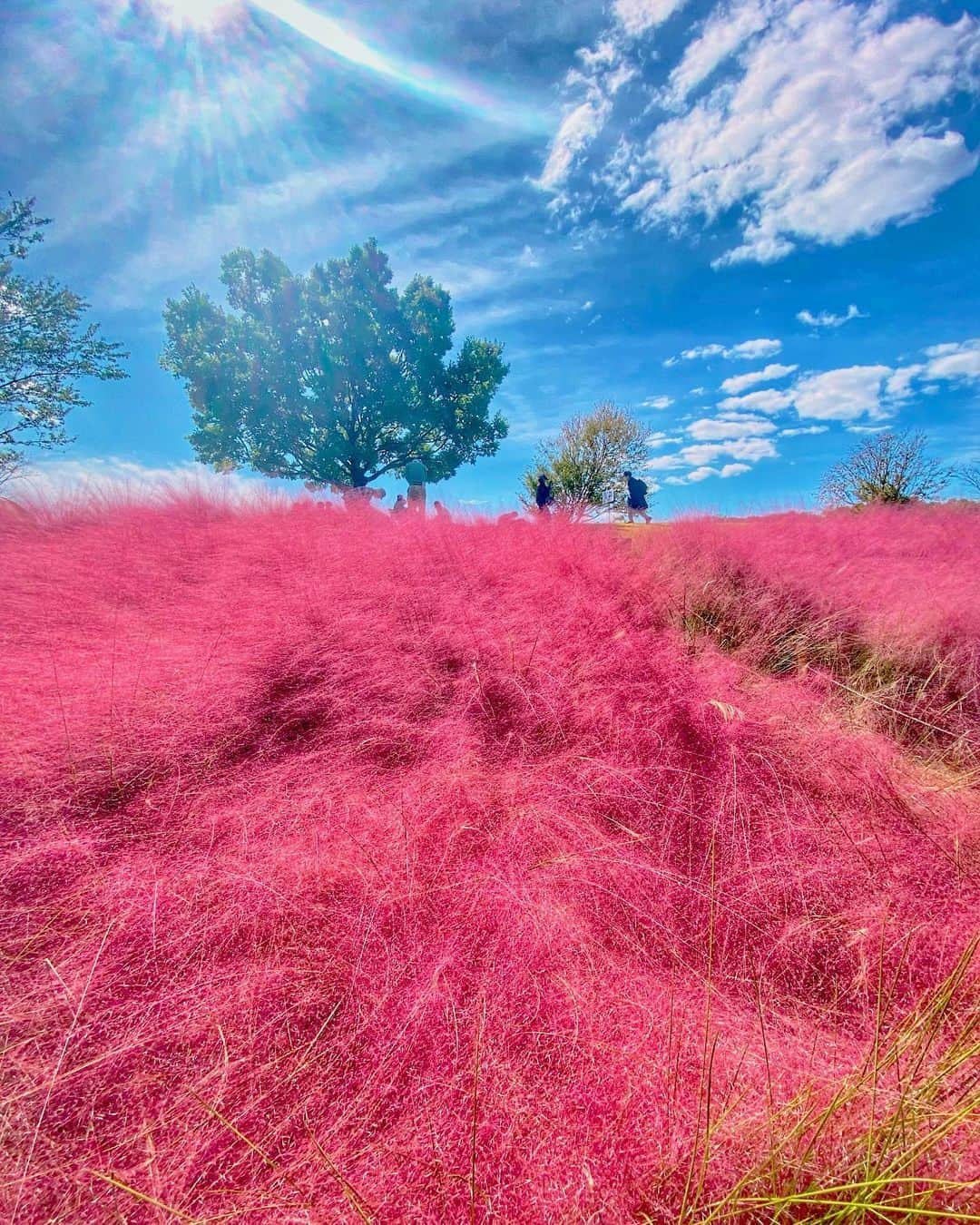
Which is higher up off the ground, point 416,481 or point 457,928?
point 416,481

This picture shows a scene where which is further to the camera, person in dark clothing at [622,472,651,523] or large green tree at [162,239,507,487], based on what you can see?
large green tree at [162,239,507,487]

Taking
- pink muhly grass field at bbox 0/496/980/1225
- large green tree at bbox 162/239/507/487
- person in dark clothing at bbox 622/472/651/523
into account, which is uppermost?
large green tree at bbox 162/239/507/487

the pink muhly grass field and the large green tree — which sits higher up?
the large green tree

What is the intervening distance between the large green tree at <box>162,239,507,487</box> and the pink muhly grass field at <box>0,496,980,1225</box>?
606 inches

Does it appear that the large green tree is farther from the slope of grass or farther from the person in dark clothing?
the slope of grass

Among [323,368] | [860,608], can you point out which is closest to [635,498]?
[860,608]

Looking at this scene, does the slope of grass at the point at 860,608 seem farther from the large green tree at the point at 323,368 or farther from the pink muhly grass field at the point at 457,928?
the large green tree at the point at 323,368

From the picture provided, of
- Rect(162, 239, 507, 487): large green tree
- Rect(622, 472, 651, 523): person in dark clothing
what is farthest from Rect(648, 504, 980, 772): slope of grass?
Rect(162, 239, 507, 487): large green tree

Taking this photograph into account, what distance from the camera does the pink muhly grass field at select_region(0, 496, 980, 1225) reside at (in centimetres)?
121

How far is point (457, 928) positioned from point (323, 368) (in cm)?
1880

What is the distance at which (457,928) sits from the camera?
1.76 meters

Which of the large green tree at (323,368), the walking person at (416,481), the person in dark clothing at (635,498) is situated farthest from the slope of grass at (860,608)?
the large green tree at (323,368)

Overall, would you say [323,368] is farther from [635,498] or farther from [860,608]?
[860,608]

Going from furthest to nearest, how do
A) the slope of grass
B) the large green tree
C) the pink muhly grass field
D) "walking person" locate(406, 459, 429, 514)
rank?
the large green tree, "walking person" locate(406, 459, 429, 514), the slope of grass, the pink muhly grass field
